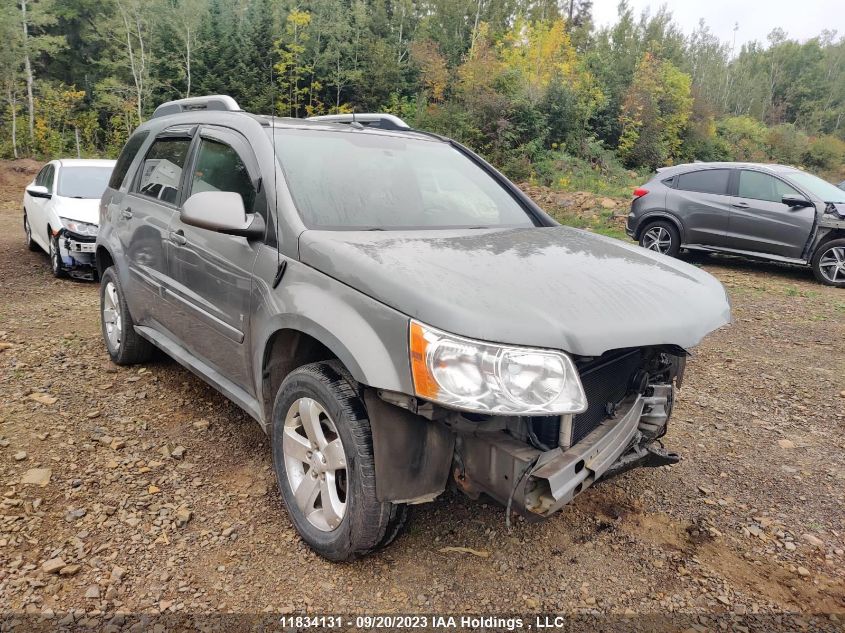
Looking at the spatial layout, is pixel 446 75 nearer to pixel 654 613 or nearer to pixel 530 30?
pixel 530 30

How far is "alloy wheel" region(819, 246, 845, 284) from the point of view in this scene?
26.5 feet

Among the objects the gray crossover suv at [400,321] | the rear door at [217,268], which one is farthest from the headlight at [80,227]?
the rear door at [217,268]

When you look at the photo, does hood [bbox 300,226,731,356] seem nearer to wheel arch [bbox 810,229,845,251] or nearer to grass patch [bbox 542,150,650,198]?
wheel arch [bbox 810,229,845,251]

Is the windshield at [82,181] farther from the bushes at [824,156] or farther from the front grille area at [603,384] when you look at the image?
the bushes at [824,156]

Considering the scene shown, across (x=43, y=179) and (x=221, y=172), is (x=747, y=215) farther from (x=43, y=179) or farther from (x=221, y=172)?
(x=43, y=179)

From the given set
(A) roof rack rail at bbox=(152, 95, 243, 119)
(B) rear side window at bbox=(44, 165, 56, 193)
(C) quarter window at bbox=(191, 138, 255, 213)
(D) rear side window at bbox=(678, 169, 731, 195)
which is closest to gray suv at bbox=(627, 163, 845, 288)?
(D) rear side window at bbox=(678, 169, 731, 195)

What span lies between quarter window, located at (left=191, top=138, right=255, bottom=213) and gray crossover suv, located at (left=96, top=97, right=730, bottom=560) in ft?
0.04

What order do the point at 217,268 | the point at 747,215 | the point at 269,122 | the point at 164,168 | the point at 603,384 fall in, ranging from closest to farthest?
1. the point at 603,384
2. the point at 217,268
3. the point at 269,122
4. the point at 164,168
5. the point at 747,215

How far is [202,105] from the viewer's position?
3.78m

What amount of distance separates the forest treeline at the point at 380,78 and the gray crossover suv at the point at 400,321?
20.6 meters

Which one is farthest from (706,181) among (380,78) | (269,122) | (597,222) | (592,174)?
(380,78)

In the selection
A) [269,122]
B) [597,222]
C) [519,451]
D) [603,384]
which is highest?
[269,122]

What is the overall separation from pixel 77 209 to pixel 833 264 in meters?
10.3

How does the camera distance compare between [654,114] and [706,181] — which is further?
[654,114]
